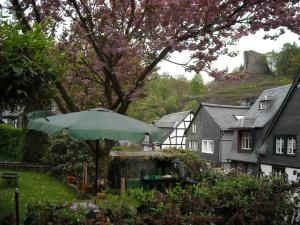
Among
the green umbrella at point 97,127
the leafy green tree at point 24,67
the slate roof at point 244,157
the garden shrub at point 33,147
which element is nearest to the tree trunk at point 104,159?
the green umbrella at point 97,127

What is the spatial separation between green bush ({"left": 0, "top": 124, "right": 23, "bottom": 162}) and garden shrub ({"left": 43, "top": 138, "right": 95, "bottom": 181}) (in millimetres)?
2894

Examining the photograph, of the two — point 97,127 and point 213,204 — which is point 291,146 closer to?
point 97,127

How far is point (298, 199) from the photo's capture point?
6.78m

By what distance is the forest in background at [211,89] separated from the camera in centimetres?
8725

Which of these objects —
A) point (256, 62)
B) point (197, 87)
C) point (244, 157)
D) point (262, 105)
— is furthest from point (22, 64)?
point (256, 62)

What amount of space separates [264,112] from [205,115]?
35.4ft

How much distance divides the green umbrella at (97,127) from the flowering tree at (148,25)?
5.20ft

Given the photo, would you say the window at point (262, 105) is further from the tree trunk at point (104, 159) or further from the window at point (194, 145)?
the tree trunk at point (104, 159)

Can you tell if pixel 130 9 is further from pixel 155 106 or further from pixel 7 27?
pixel 155 106

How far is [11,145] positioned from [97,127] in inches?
551

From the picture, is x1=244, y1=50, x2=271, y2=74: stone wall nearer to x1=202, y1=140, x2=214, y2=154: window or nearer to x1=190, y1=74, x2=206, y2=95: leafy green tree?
x1=190, y1=74, x2=206, y2=95: leafy green tree

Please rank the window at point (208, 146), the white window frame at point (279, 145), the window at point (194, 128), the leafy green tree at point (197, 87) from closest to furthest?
the white window frame at point (279, 145), the window at point (208, 146), the window at point (194, 128), the leafy green tree at point (197, 87)

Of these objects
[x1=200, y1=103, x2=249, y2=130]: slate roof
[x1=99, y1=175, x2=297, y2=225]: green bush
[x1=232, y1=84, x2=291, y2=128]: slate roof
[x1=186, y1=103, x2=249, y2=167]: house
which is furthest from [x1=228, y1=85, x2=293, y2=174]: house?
[x1=99, y1=175, x2=297, y2=225]: green bush

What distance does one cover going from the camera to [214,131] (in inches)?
1610
